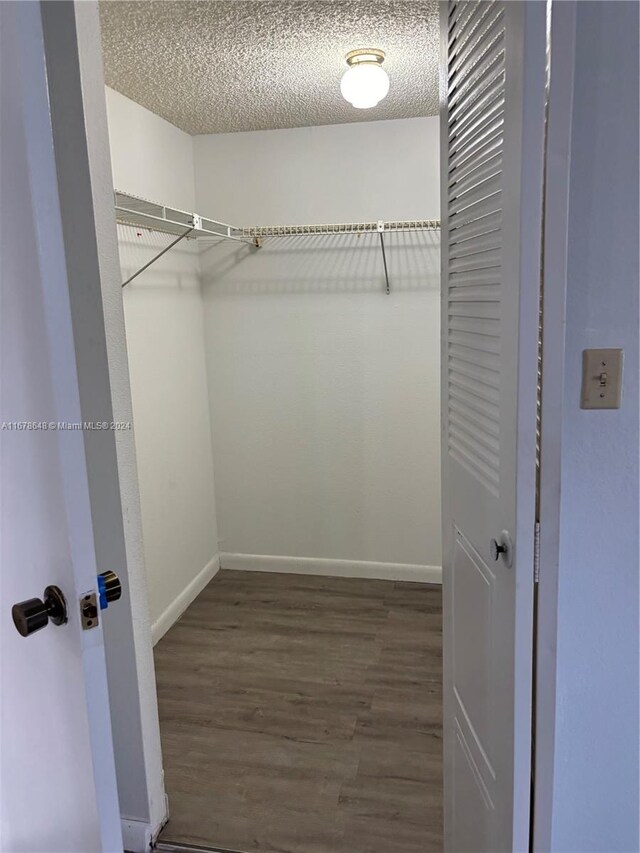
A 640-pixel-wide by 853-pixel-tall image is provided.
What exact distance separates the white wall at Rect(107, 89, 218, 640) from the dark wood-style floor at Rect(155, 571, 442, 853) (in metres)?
0.29

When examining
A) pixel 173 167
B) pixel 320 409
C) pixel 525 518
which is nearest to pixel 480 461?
pixel 525 518

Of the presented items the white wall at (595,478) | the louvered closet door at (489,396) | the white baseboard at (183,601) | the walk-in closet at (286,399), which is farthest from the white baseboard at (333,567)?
the white wall at (595,478)

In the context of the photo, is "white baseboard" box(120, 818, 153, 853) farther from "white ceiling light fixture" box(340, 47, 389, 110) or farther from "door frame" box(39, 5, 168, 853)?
"white ceiling light fixture" box(340, 47, 389, 110)

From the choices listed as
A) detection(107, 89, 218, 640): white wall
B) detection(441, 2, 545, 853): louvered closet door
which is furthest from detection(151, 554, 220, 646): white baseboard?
detection(441, 2, 545, 853): louvered closet door

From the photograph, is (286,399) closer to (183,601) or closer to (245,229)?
(245,229)

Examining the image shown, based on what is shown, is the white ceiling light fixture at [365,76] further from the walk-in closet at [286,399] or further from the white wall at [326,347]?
the white wall at [326,347]

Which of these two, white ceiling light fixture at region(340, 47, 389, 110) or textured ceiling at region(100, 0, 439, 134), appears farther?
white ceiling light fixture at region(340, 47, 389, 110)

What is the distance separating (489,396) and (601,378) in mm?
194

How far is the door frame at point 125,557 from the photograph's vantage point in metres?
1.05

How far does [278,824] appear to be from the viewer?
1880 mm

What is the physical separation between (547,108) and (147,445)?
2239mm

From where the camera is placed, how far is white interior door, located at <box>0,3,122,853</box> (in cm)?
87

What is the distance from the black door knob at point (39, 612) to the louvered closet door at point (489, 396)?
697 millimetres

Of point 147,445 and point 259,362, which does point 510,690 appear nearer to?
point 147,445
